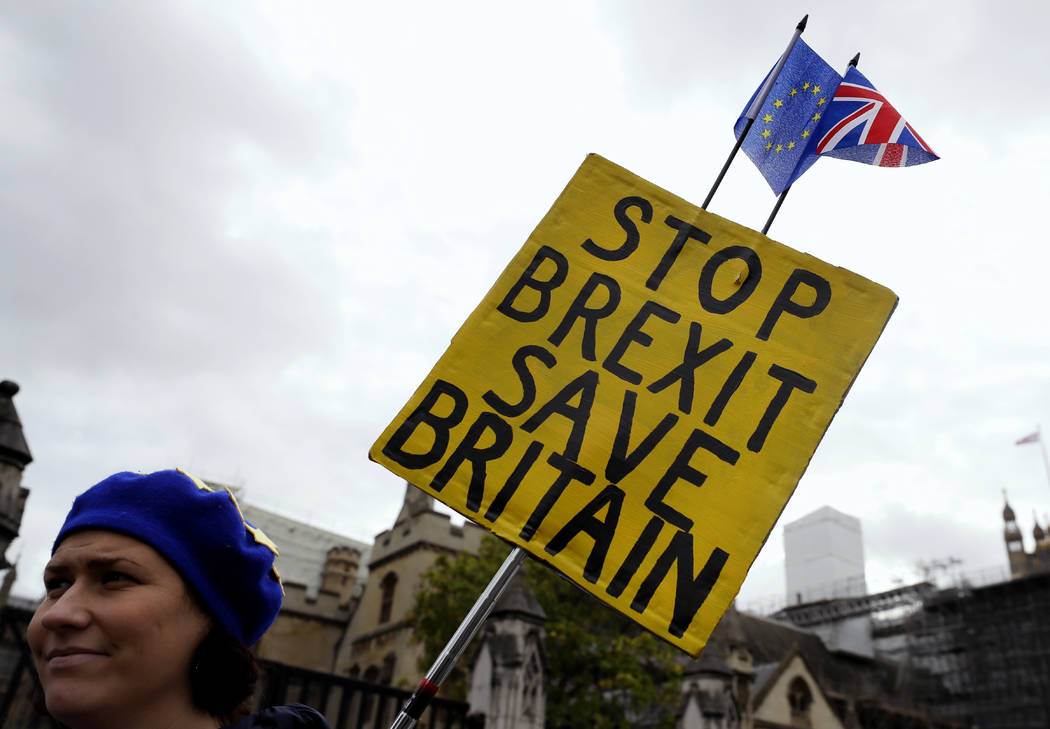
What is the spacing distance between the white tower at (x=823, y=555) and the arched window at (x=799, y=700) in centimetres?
2379

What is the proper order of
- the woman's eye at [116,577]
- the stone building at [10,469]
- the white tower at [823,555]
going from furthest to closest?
the white tower at [823,555]
the stone building at [10,469]
the woman's eye at [116,577]

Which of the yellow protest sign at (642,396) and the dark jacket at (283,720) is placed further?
the yellow protest sign at (642,396)

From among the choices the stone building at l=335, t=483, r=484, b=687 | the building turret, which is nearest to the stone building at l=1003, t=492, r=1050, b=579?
the building turret

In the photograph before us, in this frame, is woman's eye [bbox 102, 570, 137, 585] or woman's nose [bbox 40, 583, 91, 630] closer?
woman's nose [bbox 40, 583, 91, 630]

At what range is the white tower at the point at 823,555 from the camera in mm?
51094

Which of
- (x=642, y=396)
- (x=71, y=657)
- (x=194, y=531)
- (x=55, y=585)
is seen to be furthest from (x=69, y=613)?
(x=642, y=396)

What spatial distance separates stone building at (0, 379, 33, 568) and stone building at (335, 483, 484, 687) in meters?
26.0

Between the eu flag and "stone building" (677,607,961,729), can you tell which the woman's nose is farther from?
"stone building" (677,607,961,729)

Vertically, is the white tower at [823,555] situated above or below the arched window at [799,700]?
above

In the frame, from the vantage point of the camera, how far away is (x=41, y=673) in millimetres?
1922

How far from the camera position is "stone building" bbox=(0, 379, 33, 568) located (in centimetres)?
604

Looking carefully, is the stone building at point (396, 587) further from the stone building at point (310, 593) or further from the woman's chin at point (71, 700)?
the woman's chin at point (71, 700)

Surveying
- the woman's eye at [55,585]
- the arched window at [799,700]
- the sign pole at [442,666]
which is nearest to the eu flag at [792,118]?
the sign pole at [442,666]

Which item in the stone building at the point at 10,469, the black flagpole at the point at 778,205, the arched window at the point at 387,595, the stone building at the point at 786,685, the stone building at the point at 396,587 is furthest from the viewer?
the arched window at the point at 387,595
